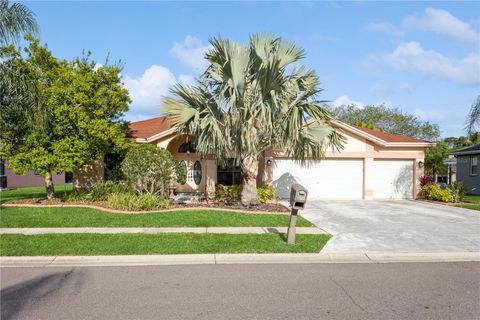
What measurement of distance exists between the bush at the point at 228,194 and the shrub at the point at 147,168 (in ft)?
8.59

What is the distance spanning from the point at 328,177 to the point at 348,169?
1.13 m

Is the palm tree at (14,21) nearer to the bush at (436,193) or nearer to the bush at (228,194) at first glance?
the bush at (228,194)

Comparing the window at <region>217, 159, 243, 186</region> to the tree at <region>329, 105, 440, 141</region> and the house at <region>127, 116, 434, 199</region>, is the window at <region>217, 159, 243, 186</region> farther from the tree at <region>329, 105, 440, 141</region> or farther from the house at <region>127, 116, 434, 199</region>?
the tree at <region>329, 105, 440, 141</region>

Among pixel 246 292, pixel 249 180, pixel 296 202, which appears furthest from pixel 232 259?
pixel 249 180

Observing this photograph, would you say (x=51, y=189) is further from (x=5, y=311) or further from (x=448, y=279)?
(x=448, y=279)

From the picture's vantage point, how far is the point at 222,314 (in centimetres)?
445

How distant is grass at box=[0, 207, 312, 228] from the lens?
10109 mm

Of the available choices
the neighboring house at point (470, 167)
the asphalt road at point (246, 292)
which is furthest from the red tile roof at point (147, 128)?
the neighboring house at point (470, 167)

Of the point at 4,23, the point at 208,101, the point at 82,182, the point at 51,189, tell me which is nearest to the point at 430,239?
the point at 208,101

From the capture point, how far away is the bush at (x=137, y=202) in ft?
41.4

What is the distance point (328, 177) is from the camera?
18.8m

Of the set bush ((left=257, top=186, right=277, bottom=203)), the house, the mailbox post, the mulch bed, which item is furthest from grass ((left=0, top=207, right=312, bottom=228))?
the house

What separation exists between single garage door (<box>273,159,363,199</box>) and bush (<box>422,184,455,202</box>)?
3.20 meters

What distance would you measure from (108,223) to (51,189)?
21.1ft
